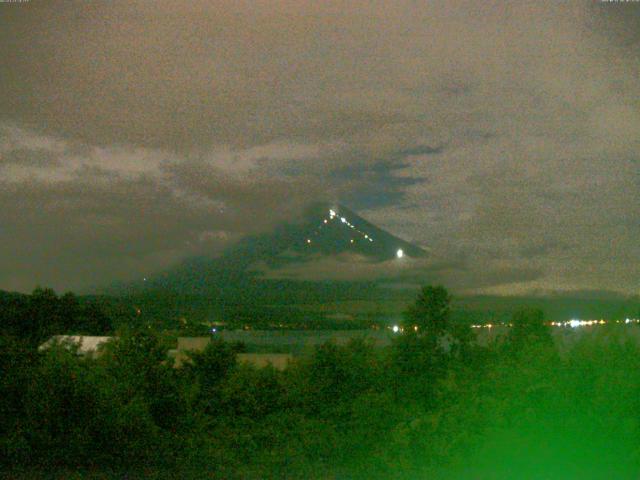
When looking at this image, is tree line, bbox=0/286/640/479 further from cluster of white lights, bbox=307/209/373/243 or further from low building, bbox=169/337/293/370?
cluster of white lights, bbox=307/209/373/243

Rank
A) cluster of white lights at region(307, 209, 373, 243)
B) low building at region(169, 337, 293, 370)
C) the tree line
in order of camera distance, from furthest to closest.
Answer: cluster of white lights at region(307, 209, 373, 243), low building at region(169, 337, 293, 370), the tree line

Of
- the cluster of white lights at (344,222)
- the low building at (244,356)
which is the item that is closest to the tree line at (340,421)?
the low building at (244,356)

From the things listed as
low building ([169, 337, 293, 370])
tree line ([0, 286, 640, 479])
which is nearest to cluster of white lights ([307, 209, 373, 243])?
low building ([169, 337, 293, 370])

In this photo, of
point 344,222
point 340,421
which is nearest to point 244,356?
point 344,222

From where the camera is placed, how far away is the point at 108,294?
44.3 meters

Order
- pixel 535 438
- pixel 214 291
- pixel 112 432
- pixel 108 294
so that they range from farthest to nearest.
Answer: pixel 108 294, pixel 214 291, pixel 112 432, pixel 535 438

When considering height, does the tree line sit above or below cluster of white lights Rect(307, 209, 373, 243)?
below

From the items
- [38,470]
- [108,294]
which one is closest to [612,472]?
[38,470]

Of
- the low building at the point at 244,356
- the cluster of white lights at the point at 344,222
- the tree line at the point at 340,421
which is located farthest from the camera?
the cluster of white lights at the point at 344,222

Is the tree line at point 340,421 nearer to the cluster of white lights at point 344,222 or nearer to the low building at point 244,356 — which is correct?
the low building at point 244,356

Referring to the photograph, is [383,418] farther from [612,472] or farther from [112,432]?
[612,472]

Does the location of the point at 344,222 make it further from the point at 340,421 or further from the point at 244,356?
the point at 340,421

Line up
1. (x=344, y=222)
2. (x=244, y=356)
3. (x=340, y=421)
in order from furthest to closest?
(x=344, y=222)
(x=244, y=356)
(x=340, y=421)

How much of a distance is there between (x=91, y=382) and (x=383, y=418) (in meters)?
4.22
